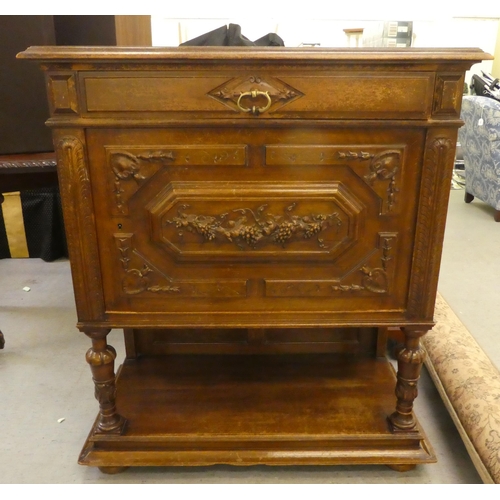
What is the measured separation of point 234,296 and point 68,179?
15.7 inches

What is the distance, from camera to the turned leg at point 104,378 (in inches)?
43.2

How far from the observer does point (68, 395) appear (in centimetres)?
148

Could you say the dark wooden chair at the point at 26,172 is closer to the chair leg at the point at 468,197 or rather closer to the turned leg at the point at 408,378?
the turned leg at the point at 408,378

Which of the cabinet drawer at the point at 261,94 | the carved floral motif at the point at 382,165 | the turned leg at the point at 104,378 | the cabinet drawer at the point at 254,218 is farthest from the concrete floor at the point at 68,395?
the cabinet drawer at the point at 261,94

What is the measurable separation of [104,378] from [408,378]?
69 centimetres

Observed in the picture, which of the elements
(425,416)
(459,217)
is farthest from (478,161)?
(425,416)

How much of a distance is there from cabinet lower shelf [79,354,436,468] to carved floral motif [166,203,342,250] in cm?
Result: 49

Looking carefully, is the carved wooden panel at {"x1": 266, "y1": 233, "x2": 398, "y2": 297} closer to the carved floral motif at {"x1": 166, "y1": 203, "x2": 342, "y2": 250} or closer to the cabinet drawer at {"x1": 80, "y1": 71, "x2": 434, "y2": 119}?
the carved floral motif at {"x1": 166, "y1": 203, "x2": 342, "y2": 250}

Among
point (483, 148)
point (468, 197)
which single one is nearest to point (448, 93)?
point (483, 148)

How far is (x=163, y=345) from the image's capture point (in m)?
1.50

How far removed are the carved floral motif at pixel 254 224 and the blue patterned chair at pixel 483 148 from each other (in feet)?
7.99

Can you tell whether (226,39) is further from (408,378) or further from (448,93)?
(408,378)

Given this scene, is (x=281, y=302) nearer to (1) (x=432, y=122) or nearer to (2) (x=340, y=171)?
(2) (x=340, y=171)

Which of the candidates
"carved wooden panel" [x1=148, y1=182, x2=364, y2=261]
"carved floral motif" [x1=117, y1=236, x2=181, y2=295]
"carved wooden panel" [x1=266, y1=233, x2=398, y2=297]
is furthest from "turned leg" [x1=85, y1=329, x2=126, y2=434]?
"carved wooden panel" [x1=266, y1=233, x2=398, y2=297]
